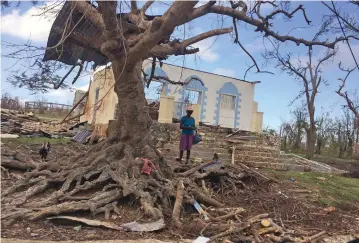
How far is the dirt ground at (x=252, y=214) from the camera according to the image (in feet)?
18.5

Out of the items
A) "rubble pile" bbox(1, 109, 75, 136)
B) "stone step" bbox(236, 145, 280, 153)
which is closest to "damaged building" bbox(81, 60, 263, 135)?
"rubble pile" bbox(1, 109, 75, 136)

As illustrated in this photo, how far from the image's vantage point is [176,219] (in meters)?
6.57

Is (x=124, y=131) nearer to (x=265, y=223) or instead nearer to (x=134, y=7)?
(x=134, y=7)

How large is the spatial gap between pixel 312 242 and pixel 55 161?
20.2 feet

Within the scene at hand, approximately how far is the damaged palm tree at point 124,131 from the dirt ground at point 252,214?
0.26m

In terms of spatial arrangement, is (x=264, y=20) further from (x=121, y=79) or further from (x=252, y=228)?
(x=252, y=228)

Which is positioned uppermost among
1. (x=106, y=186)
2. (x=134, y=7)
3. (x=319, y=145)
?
(x=134, y=7)

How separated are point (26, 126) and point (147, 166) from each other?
19.0m

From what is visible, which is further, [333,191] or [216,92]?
[216,92]

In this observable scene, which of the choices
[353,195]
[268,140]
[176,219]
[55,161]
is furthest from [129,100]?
[268,140]

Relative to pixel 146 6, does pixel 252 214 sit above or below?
below

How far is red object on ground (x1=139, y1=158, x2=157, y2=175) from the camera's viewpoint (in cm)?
801

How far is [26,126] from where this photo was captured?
24.5 metres

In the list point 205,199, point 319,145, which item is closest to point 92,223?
point 205,199
